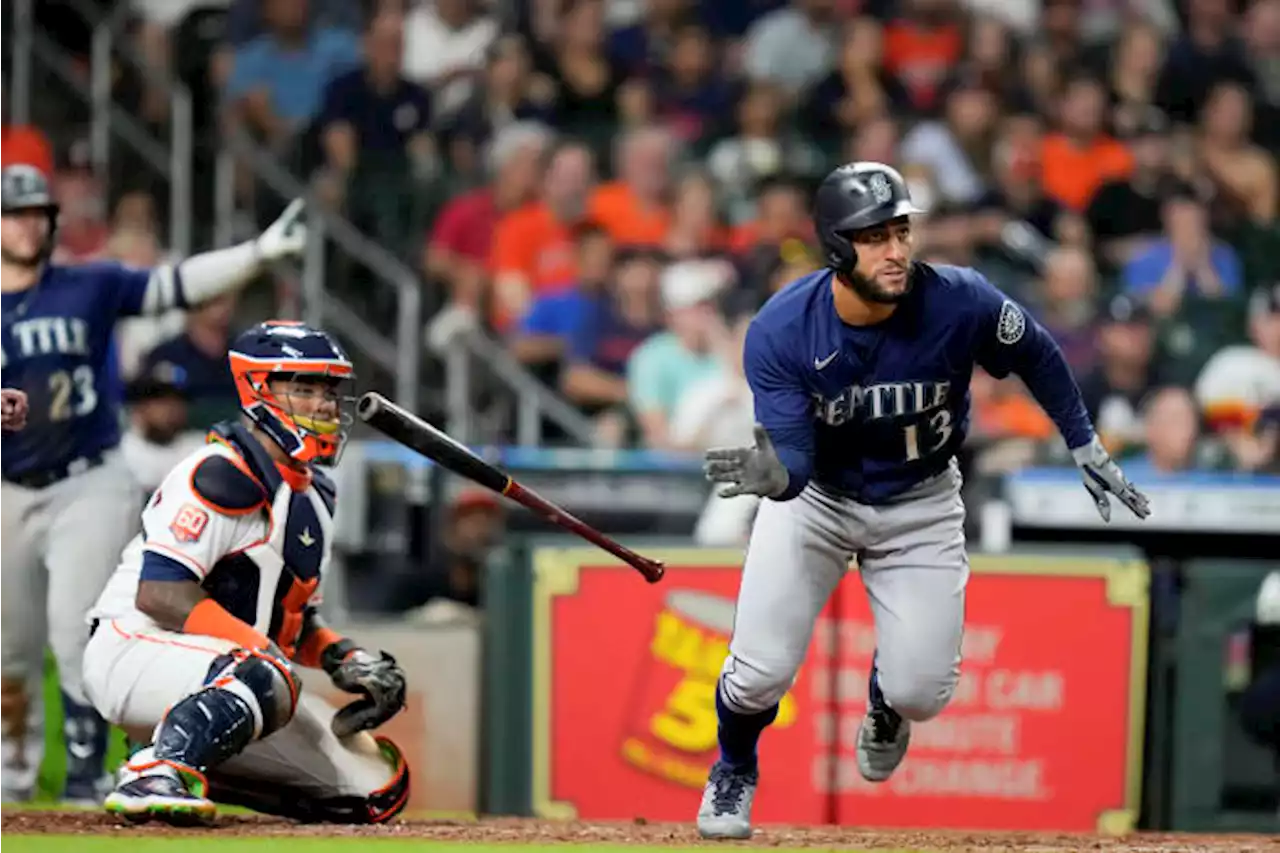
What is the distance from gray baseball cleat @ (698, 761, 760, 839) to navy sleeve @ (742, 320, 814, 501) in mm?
1013

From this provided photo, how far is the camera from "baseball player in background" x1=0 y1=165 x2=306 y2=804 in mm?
8359

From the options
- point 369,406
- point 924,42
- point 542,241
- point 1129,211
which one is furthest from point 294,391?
point 924,42

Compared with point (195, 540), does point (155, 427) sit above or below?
above

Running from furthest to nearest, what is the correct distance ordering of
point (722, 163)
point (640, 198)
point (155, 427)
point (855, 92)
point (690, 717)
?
point (855, 92) < point (722, 163) < point (640, 198) < point (155, 427) < point (690, 717)

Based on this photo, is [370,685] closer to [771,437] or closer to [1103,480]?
[771,437]

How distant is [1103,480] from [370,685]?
2.36 metres

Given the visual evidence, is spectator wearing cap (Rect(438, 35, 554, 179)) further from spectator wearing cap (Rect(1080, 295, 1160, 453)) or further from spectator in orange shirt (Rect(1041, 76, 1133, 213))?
spectator wearing cap (Rect(1080, 295, 1160, 453))

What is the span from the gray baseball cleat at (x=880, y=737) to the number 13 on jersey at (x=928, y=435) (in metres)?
0.80

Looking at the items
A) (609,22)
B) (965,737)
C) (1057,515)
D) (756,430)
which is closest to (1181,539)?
(1057,515)

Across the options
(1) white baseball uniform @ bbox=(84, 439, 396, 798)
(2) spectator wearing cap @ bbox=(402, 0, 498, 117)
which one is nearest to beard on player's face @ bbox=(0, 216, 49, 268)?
(1) white baseball uniform @ bbox=(84, 439, 396, 798)

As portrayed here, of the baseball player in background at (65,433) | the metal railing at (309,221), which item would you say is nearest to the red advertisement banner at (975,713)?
the baseball player in background at (65,433)

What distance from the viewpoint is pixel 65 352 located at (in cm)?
841

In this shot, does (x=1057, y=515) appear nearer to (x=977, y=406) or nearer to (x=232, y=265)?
(x=977, y=406)

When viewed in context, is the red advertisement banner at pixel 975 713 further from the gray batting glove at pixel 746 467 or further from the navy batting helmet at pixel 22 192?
the gray batting glove at pixel 746 467
